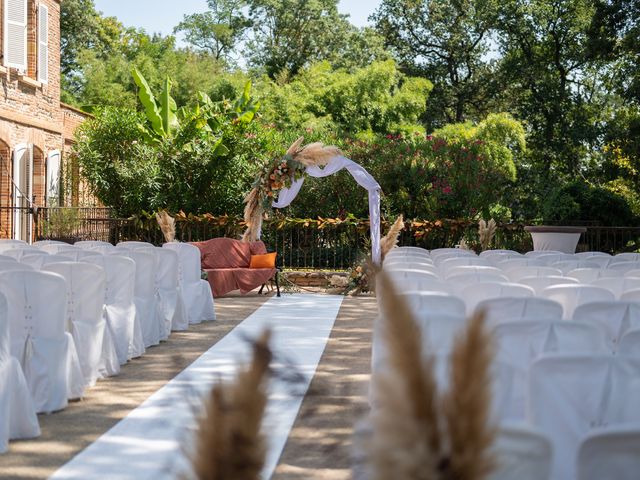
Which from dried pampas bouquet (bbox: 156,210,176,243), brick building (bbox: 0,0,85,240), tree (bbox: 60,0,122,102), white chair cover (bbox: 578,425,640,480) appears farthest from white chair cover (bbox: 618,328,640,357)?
tree (bbox: 60,0,122,102)

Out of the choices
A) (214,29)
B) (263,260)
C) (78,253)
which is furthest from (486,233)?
(214,29)

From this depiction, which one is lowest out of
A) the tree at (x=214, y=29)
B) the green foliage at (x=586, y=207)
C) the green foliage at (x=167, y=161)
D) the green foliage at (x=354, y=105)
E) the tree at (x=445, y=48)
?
the green foliage at (x=586, y=207)

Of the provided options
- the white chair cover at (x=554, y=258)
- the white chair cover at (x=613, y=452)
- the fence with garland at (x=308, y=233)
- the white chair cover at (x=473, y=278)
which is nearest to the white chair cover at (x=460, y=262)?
the white chair cover at (x=554, y=258)

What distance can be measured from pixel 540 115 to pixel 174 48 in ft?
62.2

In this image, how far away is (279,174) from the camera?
16.1 metres

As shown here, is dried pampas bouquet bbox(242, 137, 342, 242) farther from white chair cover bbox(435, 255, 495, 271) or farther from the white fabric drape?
white chair cover bbox(435, 255, 495, 271)

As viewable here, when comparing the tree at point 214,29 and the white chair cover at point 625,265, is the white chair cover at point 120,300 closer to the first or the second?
the white chair cover at point 625,265

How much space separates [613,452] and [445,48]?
108 ft

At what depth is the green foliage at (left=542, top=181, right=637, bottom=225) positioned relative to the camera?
19.8 metres

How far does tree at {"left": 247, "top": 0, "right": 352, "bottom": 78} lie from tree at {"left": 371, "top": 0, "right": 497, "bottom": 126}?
3.29 metres

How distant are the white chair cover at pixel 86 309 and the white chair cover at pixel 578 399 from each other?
14.5 ft

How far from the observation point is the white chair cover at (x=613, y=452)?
95.3 inches

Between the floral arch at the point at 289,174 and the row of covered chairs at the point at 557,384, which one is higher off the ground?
the floral arch at the point at 289,174

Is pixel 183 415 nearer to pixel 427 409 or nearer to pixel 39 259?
pixel 427 409
